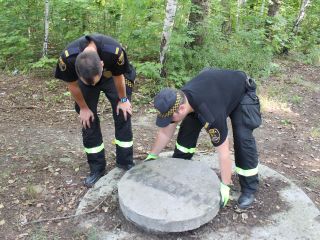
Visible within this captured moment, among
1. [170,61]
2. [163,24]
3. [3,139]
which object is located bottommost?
[3,139]

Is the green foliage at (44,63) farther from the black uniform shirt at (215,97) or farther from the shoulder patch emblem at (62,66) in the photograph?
the black uniform shirt at (215,97)

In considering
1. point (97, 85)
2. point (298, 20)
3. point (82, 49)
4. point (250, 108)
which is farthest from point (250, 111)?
point (298, 20)

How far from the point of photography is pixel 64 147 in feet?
16.9

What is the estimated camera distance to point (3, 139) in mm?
5293

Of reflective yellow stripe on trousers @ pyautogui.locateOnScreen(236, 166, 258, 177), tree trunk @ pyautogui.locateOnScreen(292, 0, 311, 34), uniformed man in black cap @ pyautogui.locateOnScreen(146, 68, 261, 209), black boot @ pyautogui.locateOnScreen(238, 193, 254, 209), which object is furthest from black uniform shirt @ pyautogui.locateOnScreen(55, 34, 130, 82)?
tree trunk @ pyautogui.locateOnScreen(292, 0, 311, 34)

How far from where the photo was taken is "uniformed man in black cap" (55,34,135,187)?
10.2ft

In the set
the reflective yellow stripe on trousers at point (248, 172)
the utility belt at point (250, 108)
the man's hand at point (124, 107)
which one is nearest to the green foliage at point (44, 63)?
the man's hand at point (124, 107)

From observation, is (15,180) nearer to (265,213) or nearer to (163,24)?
(265,213)

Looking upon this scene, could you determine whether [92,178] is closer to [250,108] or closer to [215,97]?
[215,97]

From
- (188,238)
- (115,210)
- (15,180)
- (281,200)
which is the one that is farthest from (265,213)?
(15,180)

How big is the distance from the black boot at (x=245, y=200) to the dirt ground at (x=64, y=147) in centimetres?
10

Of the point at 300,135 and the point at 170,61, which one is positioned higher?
the point at 170,61

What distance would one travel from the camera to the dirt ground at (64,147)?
382 centimetres

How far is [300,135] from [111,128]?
3123mm
